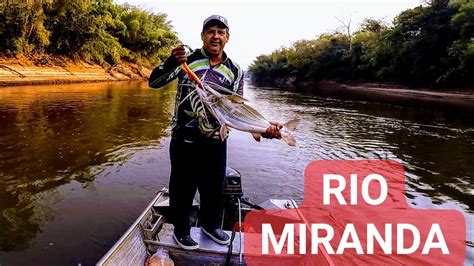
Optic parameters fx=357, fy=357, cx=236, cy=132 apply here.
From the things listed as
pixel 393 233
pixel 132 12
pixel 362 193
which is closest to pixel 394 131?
pixel 362 193

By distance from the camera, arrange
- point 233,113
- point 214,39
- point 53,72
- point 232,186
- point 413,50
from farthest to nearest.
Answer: point 413,50 → point 53,72 → point 232,186 → point 214,39 → point 233,113

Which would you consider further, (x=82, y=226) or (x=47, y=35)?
(x=47, y=35)

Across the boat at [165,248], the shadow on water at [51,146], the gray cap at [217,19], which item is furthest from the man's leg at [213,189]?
the shadow on water at [51,146]

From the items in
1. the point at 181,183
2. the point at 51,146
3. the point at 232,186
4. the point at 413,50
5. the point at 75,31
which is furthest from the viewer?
the point at 75,31

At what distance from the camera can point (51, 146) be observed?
1084 cm

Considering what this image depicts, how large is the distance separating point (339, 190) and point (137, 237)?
5882 millimetres

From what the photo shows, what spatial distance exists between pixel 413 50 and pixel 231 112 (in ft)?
153

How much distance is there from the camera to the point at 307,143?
1351cm

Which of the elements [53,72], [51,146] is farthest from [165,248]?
[53,72]

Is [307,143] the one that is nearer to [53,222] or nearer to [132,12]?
[53,222]

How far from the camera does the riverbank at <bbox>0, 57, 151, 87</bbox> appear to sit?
31966mm

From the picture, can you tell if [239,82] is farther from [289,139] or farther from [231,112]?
[289,139]

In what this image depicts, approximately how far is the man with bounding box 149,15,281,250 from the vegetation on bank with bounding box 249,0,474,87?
36805 mm

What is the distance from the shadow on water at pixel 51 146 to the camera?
6168 millimetres
